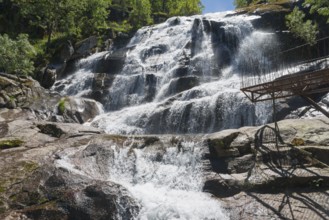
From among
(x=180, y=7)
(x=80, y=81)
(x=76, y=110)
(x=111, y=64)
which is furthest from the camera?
(x=180, y=7)

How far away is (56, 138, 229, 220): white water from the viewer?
11688 mm

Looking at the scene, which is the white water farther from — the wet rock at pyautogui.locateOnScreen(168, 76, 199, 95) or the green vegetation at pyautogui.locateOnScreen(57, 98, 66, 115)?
the wet rock at pyautogui.locateOnScreen(168, 76, 199, 95)

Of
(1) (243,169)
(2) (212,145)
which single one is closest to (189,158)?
(2) (212,145)

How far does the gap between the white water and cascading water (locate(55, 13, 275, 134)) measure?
7.22 m

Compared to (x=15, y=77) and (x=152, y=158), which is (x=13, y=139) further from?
(x=15, y=77)

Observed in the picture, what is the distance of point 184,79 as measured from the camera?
28.6 metres

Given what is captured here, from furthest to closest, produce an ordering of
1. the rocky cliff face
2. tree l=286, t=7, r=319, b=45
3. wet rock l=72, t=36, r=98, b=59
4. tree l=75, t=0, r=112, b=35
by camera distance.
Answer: tree l=75, t=0, r=112, b=35
wet rock l=72, t=36, r=98, b=59
tree l=286, t=7, r=319, b=45
the rocky cliff face

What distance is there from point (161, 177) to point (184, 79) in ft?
51.2

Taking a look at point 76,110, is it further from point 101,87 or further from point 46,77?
point 46,77

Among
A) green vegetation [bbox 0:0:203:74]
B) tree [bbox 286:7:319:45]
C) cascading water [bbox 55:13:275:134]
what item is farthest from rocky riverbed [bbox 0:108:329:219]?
tree [bbox 286:7:319:45]

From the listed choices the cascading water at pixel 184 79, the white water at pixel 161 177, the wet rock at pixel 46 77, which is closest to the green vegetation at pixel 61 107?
the cascading water at pixel 184 79

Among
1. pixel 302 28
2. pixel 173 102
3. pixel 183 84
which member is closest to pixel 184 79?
pixel 183 84

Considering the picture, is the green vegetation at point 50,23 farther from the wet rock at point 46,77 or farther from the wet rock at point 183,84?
the wet rock at point 183,84

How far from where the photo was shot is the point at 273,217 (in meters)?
10.8
